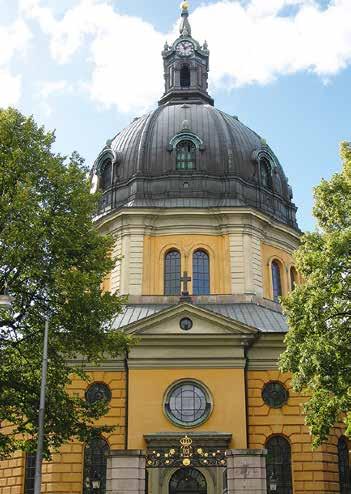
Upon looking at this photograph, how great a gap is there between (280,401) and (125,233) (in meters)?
9.84

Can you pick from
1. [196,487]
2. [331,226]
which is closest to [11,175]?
[331,226]

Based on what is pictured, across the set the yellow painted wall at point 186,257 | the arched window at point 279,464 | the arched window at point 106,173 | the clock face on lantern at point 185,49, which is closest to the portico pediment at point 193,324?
the yellow painted wall at point 186,257

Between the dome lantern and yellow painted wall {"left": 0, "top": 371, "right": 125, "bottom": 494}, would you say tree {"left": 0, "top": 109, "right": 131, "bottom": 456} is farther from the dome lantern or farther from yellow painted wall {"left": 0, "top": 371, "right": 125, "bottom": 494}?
the dome lantern

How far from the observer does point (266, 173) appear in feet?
107

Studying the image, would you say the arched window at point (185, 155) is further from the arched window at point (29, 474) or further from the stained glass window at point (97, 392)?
the arched window at point (29, 474)

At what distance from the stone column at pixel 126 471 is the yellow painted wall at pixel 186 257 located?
9.98 meters

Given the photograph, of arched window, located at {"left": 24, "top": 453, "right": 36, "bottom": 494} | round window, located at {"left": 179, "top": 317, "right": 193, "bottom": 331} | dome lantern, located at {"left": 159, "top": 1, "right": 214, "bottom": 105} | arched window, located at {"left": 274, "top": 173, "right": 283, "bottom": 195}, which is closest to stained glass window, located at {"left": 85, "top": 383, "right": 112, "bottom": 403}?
arched window, located at {"left": 24, "top": 453, "right": 36, "bottom": 494}

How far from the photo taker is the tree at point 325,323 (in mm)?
16578

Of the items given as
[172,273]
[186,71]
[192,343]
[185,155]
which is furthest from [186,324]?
[186,71]

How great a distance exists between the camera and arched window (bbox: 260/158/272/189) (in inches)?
1265

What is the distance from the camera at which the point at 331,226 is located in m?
18.2

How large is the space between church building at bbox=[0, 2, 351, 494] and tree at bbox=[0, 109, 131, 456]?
2.91m

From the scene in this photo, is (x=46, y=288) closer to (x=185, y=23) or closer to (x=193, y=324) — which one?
(x=193, y=324)

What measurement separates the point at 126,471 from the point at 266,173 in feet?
58.3
